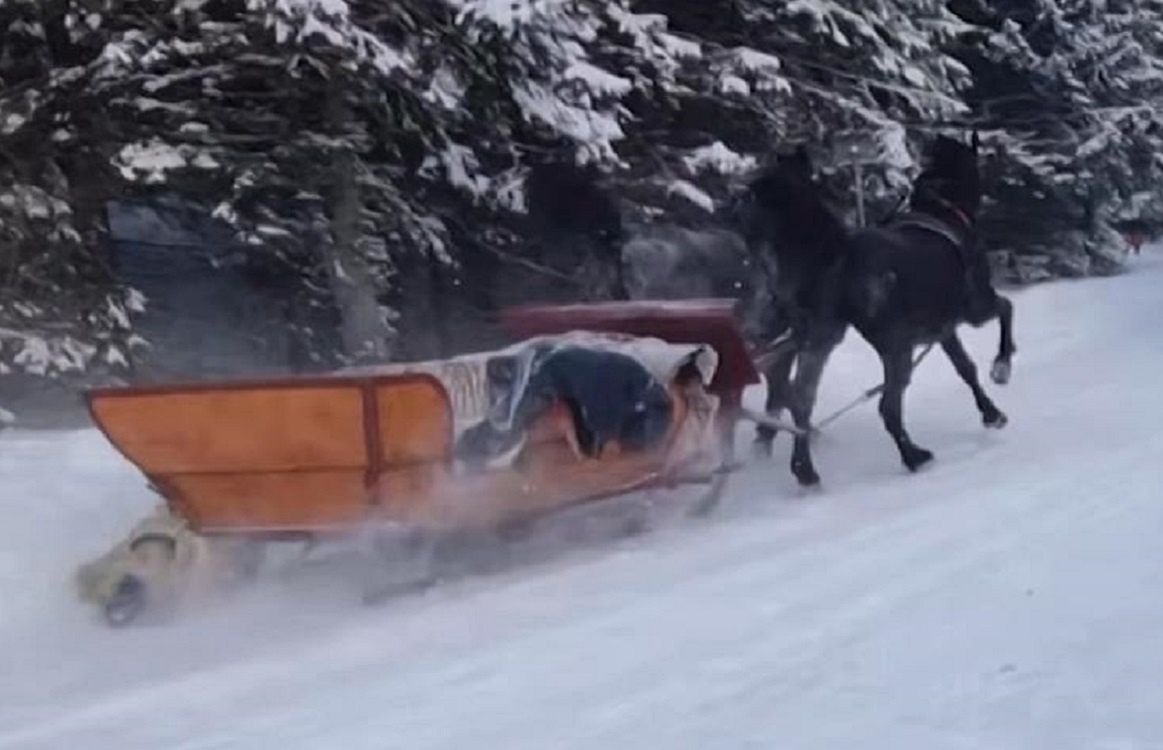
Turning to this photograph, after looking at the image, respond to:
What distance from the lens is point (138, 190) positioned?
41.2 ft

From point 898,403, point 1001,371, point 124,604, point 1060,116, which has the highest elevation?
point 124,604

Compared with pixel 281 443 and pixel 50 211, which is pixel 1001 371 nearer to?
pixel 281 443

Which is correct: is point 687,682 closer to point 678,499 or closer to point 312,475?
point 312,475

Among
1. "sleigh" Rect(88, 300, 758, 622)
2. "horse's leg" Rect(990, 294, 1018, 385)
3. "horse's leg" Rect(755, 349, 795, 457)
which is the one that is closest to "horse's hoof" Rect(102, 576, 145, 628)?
"sleigh" Rect(88, 300, 758, 622)

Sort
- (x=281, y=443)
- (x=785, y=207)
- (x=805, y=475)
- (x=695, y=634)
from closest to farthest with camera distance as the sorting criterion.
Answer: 1. (x=695, y=634)
2. (x=281, y=443)
3. (x=805, y=475)
4. (x=785, y=207)

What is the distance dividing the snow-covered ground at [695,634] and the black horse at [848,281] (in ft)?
1.91

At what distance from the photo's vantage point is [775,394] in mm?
10102

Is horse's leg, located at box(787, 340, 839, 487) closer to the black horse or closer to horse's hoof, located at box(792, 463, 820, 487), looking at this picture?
the black horse

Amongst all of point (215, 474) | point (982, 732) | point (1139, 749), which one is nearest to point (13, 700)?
point (215, 474)

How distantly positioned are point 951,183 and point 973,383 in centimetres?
124

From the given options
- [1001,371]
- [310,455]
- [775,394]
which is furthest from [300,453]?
[1001,371]

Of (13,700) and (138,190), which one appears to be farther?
(138,190)

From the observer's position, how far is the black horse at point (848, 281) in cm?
887

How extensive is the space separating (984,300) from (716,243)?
3.10 m
